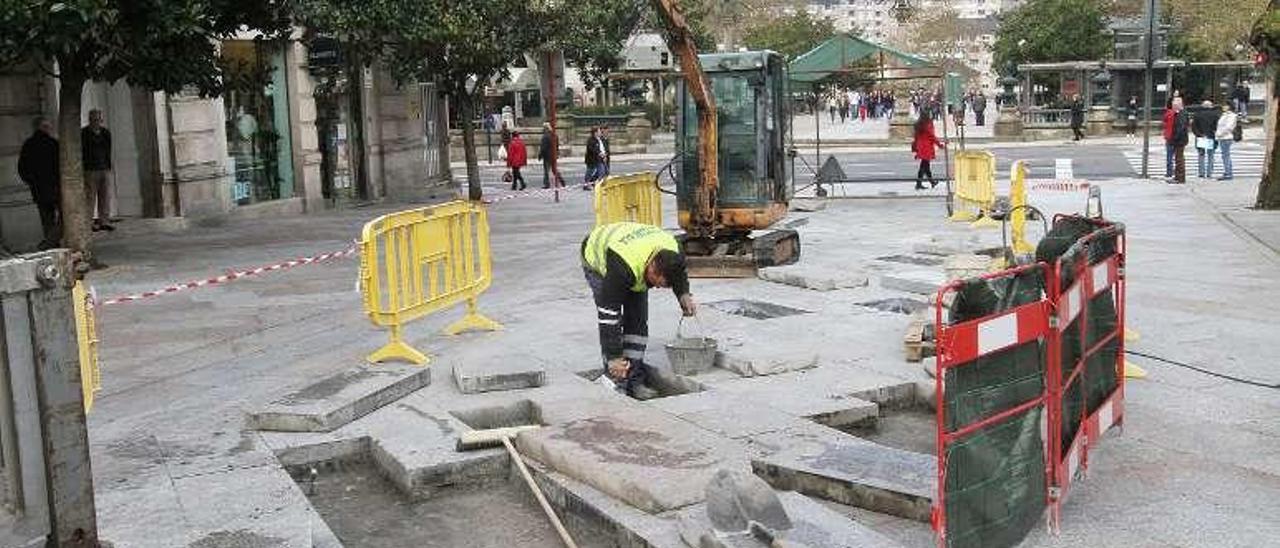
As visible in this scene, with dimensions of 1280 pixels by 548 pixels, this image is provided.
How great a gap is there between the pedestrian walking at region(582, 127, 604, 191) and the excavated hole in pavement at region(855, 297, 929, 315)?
15697mm

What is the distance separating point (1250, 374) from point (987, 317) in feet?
15.2

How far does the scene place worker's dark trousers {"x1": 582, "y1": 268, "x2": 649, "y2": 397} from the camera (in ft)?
28.6

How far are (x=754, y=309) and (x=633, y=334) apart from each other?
10.6 ft

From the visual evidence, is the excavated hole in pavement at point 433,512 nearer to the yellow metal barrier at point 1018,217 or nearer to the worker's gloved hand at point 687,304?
the worker's gloved hand at point 687,304

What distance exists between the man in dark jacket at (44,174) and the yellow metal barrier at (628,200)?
290 inches

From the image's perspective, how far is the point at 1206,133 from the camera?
83.7 feet

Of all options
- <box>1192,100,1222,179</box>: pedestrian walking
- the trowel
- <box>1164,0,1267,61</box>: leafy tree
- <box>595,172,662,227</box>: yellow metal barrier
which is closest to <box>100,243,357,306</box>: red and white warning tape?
<box>595,172,662,227</box>: yellow metal barrier

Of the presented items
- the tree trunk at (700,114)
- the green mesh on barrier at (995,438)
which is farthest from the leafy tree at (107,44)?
the green mesh on barrier at (995,438)

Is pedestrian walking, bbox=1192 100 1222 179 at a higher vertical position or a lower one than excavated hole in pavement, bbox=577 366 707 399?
higher

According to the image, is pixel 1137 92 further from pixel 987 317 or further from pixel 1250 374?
pixel 987 317

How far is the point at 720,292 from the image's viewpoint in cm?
1299

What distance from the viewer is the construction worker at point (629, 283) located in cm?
824

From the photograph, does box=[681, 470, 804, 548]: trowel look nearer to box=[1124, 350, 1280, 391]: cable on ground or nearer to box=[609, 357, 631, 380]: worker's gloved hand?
box=[609, 357, 631, 380]: worker's gloved hand

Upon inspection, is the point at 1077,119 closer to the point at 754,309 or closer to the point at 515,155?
the point at 515,155
